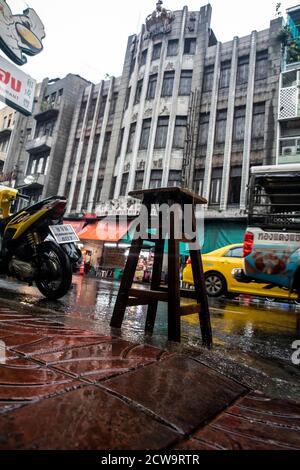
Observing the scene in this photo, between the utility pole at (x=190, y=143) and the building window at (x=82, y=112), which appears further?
the building window at (x=82, y=112)

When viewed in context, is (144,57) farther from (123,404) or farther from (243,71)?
(123,404)

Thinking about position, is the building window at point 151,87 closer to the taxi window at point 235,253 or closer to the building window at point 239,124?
the building window at point 239,124

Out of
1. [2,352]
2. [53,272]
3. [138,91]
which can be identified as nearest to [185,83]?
[138,91]

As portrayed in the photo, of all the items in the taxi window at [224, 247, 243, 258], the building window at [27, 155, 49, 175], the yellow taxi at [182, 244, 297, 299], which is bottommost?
the yellow taxi at [182, 244, 297, 299]

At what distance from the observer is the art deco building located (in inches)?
725

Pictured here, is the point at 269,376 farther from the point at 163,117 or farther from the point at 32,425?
the point at 163,117

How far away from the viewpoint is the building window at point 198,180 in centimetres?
1943

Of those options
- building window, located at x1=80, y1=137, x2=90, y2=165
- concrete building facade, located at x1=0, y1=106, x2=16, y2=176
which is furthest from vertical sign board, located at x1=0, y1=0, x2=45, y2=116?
concrete building facade, located at x1=0, y1=106, x2=16, y2=176

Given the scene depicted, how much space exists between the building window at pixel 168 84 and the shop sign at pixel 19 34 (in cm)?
1221

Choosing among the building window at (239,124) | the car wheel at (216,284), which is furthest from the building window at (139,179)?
the car wheel at (216,284)

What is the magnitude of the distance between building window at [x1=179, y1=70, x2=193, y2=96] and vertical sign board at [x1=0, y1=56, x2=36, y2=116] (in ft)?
44.4

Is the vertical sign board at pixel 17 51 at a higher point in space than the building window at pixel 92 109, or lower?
lower

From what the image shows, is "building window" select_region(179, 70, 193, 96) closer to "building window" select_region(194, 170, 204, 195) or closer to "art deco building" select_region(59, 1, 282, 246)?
"art deco building" select_region(59, 1, 282, 246)

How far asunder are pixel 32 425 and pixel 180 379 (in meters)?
0.77
